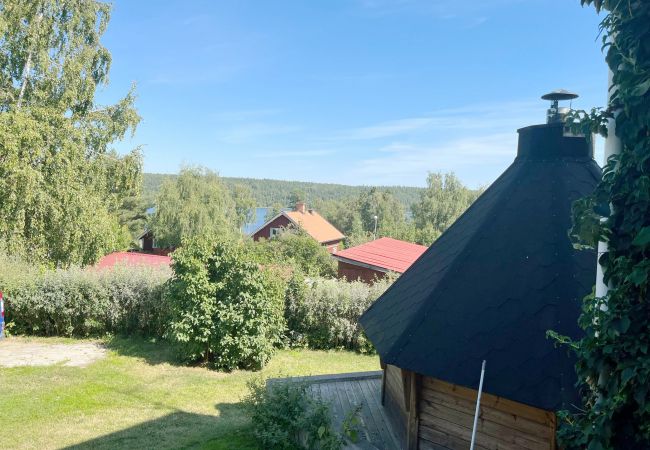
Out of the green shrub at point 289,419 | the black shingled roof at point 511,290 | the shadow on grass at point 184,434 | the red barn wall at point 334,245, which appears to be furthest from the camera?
the red barn wall at point 334,245

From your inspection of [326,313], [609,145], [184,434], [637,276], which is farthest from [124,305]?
[637,276]

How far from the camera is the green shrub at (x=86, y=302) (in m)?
13.0

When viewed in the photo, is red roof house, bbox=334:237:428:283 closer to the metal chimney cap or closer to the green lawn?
the green lawn

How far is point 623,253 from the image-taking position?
2.33 meters

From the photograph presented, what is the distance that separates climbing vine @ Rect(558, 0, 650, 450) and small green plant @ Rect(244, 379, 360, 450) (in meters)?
3.56

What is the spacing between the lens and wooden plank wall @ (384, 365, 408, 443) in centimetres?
559

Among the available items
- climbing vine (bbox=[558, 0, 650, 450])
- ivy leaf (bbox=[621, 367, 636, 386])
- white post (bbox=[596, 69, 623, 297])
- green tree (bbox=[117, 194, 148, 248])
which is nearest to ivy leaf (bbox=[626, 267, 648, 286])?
climbing vine (bbox=[558, 0, 650, 450])

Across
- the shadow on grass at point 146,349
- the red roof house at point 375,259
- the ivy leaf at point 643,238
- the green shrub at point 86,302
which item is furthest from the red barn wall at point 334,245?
the ivy leaf at point 643,238

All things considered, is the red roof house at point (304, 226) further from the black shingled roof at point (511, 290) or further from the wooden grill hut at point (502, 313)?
the wooden grill hut at point (502, 313)

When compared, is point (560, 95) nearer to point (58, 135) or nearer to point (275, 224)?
point (58, 135)

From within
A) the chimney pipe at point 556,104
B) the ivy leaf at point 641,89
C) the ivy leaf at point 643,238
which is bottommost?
the ivy leaf at point 643,238

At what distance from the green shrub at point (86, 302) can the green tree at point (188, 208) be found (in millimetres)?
16107

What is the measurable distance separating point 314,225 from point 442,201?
12.6 m

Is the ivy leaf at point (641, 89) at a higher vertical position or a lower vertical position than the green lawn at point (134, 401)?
higher
